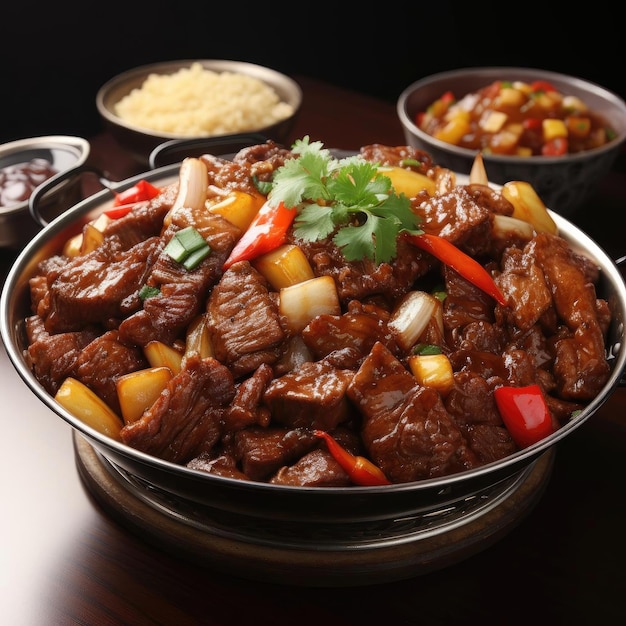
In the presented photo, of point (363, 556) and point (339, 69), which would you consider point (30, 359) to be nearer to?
point (363, 556)

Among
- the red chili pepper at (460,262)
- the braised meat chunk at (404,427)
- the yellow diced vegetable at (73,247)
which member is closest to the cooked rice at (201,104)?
the yellow diced vegetable at (73,247)

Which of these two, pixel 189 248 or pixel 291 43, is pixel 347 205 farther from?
pixel 291 43

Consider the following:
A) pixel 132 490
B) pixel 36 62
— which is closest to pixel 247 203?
pixel 132 490

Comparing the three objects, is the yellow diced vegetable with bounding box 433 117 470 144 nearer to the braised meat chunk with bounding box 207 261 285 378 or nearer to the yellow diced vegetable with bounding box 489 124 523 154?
the yellow diced vegetable with bounding box 489 124 523 154

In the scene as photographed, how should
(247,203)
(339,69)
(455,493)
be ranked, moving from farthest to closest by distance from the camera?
(339,69)
(247,203)
(455,493)

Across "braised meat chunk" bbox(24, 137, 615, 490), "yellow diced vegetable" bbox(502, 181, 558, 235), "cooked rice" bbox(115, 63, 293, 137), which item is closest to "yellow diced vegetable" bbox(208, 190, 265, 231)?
"braised meat chunk" bbox(24, 137, 615, 490)

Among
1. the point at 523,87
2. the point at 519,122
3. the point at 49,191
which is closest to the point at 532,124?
the point at 519,122
